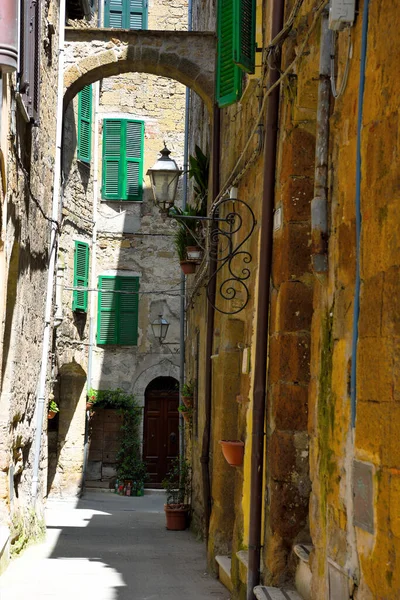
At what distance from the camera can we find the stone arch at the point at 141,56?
41.2 feet

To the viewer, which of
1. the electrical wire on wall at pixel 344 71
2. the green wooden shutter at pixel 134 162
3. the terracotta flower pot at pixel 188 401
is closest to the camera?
the electrical wire on wall at pixel 344 71

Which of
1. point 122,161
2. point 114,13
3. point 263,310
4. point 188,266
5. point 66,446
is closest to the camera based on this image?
point 263,310

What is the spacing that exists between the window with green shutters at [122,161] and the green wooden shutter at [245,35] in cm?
1171

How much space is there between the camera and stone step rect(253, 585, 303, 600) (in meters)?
5.51

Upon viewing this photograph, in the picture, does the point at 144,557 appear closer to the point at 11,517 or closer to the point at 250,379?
the point at 11,517

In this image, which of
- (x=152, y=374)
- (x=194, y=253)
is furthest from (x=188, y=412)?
(x=152, y=374)

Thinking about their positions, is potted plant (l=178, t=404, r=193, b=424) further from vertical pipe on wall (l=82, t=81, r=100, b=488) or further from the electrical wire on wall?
the electrical wire on wall

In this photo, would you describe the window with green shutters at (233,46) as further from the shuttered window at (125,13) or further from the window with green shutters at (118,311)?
the shuttered window at (125,13)

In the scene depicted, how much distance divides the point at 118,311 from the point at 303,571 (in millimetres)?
13930

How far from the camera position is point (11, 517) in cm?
887

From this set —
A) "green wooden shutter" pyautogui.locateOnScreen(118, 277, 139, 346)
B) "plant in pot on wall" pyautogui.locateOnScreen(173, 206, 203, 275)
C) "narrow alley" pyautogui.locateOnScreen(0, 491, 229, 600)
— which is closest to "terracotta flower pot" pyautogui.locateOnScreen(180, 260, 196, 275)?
"plant in pot on wall" pyautogui.locateOnScreen(173, 206, 203, 275)

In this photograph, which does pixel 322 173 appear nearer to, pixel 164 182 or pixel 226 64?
pixel 226 64

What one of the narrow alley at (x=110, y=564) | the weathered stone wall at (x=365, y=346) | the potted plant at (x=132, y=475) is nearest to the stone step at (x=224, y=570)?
the narrow alley at (x=110, y=564)

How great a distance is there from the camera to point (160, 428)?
1972 centimetres
